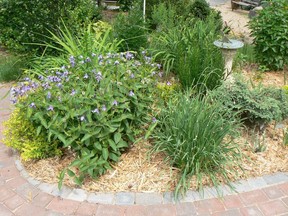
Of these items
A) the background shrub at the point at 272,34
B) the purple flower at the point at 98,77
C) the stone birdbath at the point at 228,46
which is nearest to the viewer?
the purple flower at the point at 98,77

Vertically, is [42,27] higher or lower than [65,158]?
higher

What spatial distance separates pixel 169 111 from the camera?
2719mm

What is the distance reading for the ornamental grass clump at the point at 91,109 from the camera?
2.33 meters

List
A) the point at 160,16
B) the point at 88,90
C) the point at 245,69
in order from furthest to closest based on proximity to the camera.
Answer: the point at 160,16
the point at 245,69
the point at 88,90

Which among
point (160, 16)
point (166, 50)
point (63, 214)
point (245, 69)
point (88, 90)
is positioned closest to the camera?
point (63, 214)

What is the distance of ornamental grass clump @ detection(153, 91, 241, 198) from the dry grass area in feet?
0.26

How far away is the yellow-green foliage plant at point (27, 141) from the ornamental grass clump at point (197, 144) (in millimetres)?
910

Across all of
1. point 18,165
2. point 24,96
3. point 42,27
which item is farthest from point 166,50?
point 18,165

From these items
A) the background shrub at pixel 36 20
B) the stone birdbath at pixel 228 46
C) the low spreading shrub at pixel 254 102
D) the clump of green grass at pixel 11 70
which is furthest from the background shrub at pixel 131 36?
the low spreading shrub at pixel 254 102

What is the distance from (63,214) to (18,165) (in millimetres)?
752

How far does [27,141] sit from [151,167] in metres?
1.08

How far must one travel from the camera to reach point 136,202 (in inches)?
89.9

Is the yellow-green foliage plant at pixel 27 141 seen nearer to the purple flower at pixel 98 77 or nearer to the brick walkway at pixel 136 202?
the brick walkway at pixel 136 202

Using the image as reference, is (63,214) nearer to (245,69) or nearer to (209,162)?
(209,162)
